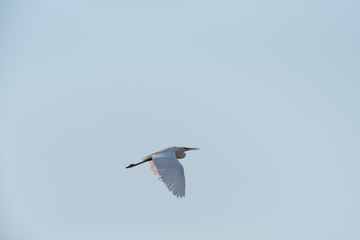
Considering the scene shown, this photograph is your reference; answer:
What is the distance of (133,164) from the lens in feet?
120

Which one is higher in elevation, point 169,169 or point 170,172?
point 169,169

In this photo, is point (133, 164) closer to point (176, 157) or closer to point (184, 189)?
point (176, 157)

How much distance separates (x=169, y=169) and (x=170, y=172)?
22 centimetres

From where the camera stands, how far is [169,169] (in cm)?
3216

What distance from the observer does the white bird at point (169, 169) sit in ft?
102

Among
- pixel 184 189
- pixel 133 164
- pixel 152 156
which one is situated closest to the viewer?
pixel 184 189

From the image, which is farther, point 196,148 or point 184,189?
point 196,148

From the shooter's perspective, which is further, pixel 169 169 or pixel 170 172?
pixel 169 169

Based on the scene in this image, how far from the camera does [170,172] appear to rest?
32.0m

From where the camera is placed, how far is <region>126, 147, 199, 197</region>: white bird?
31.2m

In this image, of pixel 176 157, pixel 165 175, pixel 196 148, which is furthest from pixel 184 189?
pixel 196 148

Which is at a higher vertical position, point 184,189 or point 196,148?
point 196,148

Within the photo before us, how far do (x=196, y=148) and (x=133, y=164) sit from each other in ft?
11.5

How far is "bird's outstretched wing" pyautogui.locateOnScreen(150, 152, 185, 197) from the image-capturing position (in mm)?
31125
